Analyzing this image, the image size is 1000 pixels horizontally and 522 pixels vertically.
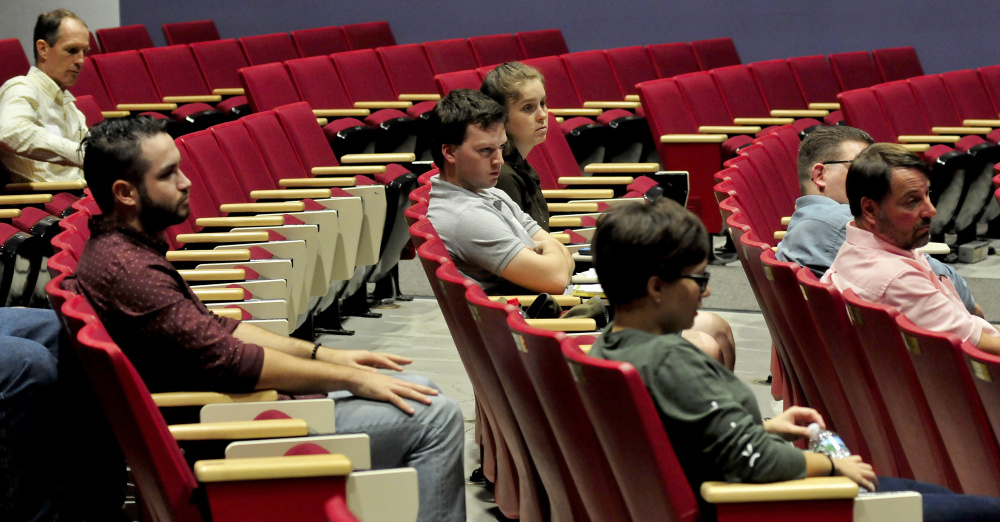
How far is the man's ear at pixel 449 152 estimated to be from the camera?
1502 millimetres

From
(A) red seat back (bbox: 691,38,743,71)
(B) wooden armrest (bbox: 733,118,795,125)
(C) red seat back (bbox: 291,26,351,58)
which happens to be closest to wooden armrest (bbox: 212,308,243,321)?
(B) wooden armrest (bbox: 733,118,795,125)

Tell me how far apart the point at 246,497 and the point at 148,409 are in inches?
4.0

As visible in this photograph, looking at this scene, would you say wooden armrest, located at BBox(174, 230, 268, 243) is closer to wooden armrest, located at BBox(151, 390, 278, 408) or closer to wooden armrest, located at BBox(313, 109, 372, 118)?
wooden armrest, located at BBox(151, 390, 278, 408)

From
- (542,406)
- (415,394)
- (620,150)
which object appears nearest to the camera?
(542,406)

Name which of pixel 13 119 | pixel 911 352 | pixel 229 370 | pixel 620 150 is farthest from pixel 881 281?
pixel 620 150

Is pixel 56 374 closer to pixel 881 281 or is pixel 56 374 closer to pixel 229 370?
pixel 229 370

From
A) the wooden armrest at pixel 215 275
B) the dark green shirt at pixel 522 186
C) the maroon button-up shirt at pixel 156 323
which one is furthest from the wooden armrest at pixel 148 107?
the maroon button-up shirt at pixel 156 323

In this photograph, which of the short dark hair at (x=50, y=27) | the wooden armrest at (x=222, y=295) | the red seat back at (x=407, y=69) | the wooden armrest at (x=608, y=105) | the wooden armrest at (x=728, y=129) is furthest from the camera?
the red seat back at (x=407, y=69)

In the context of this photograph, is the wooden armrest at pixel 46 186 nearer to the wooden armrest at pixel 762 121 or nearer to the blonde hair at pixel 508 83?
the blonde hair at pixel 508 83

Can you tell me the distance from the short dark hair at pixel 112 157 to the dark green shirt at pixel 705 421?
53cm

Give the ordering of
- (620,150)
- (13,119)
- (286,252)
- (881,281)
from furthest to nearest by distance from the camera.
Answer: (620,150) < (13,119) < (286,252) < (881,281)

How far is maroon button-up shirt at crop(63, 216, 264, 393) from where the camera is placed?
40.4 inches

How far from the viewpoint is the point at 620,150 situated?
3.04 meters

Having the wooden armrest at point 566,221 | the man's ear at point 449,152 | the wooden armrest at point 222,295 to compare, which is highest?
the man's ear at point 449,152
